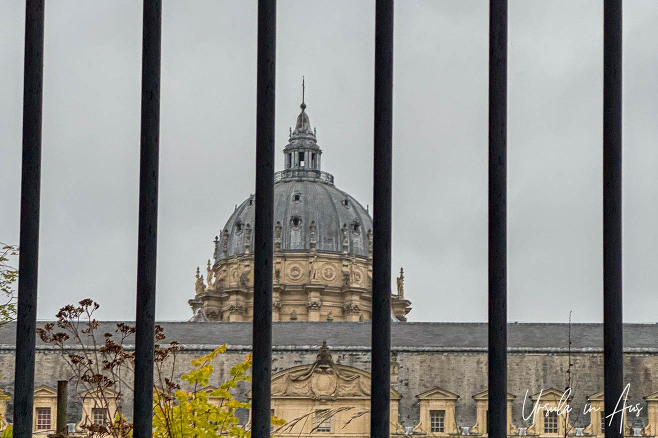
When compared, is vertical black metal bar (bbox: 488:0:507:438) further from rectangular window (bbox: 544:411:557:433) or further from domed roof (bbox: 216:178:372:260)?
domed roof (bbox: 216:178:372:260)

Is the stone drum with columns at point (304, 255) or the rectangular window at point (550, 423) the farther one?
the stone drum with columns at point (304, 255)

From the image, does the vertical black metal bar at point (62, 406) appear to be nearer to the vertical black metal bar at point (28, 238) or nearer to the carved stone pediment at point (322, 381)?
the vertical black metal bar at point (28, 238)

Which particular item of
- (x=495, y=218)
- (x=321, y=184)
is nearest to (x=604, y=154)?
(x=495, y=218)

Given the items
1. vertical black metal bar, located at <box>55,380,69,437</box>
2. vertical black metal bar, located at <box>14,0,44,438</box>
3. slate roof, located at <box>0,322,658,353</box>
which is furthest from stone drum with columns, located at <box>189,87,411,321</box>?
vertical black metal bar, located at <box>14,0,44,438</box>

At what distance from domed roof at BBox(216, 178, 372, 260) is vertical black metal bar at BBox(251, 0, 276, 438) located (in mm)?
115090

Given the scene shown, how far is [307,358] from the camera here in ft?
245

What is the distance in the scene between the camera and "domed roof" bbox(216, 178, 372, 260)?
413 ft

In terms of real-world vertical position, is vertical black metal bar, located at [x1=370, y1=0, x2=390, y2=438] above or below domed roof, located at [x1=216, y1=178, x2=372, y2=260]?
below

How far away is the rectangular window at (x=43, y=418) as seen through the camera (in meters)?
71.2

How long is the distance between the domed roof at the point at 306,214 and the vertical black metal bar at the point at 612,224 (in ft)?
378

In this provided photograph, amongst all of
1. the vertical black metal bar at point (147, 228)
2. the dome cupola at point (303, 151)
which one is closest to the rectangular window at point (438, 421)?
the dome cupola at point (303, 151)

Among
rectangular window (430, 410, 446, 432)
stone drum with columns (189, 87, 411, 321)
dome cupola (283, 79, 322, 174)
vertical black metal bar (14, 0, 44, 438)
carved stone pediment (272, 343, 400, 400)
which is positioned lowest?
rectangular window (430, 410, 446, 432)

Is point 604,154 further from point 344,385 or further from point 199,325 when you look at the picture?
point 199,325

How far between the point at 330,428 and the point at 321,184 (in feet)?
208
